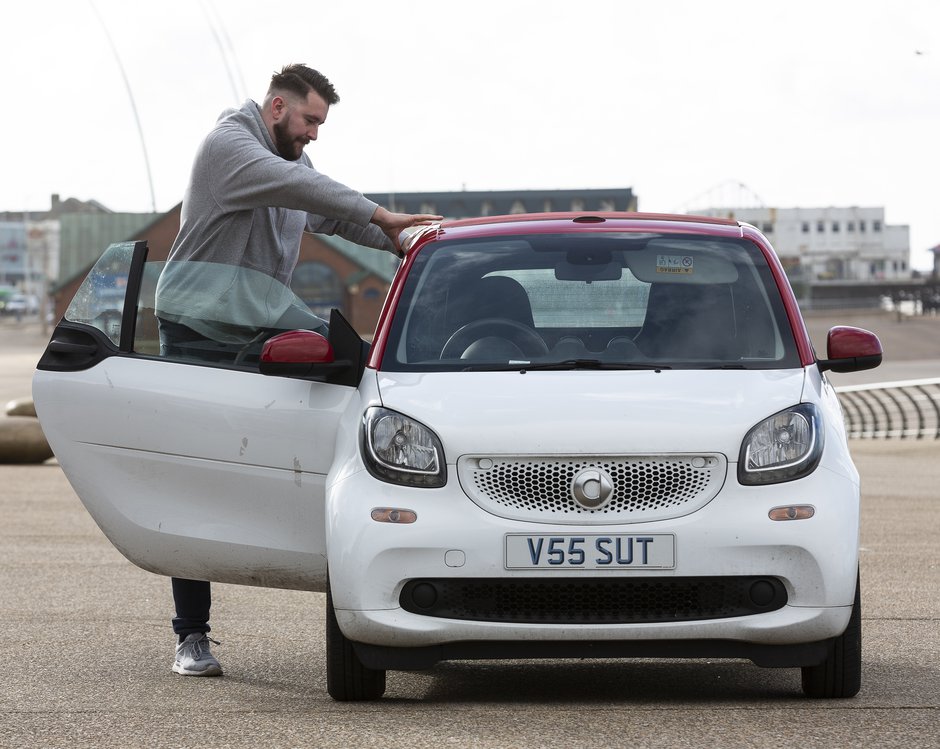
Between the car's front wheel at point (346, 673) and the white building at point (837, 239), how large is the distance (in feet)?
621

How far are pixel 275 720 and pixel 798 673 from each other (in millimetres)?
1928

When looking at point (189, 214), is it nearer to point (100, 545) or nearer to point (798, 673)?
point (798, 673)

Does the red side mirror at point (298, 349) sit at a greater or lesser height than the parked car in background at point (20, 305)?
greater

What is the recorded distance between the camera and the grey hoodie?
5934 millimetres

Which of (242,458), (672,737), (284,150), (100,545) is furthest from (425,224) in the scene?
(100,545)

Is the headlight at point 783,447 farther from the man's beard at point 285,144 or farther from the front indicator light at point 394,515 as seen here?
the man's beard at point 285,144

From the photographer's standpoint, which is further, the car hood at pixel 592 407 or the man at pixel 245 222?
the man at pixel 245 222

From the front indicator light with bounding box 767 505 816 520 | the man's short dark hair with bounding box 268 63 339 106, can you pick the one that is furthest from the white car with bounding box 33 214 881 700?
the man's short dark hair with bounding box 268 63 339 106

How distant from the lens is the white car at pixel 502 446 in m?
4.97

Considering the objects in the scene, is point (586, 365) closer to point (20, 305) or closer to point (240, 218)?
point (240, 218)

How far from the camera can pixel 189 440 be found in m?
5.66

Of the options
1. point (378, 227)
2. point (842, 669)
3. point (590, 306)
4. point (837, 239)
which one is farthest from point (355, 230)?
point (837, 239)

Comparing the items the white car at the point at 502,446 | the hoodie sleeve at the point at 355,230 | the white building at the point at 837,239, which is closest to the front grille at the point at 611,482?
the white car at the point at 502,446

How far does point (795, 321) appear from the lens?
5578 mm
